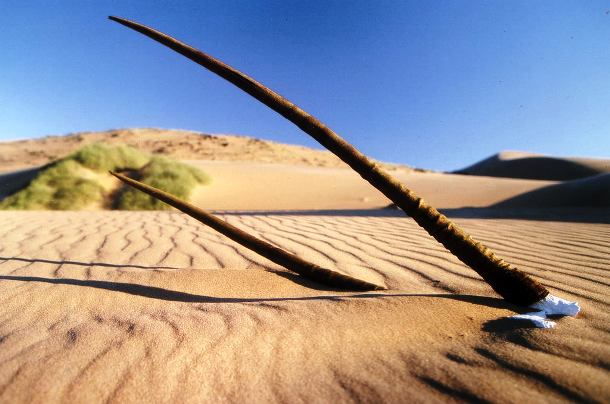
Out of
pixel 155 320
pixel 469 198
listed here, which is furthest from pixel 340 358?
pixel 469 198

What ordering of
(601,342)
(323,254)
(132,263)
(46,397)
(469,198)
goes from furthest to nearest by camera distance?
(469,198) < (323,254) < (132,263) < (601,342) < (46,397)

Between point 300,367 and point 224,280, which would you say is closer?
point 300,367

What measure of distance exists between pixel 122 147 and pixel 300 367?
34.6 ft

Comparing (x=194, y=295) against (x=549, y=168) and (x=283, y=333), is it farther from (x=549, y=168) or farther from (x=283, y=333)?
(x=549, y=168)

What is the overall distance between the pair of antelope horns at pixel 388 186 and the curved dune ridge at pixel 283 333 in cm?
11

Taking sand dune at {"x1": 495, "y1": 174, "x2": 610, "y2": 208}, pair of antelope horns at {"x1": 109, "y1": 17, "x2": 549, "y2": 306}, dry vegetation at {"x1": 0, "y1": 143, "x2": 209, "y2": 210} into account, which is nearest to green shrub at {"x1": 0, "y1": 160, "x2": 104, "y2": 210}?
dry vegetation at {"x1": 0, "y1": 143, "x2": 209, "y2": 210}

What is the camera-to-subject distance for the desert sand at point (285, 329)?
99 cm

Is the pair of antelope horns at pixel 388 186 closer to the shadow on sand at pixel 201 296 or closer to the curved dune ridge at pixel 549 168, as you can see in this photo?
the shadow on sand at pixel 201 296

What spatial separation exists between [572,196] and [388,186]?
280 inches

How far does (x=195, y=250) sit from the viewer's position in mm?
2617

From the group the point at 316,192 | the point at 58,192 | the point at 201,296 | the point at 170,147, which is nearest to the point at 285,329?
the point at 201,296

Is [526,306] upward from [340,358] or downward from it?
upward

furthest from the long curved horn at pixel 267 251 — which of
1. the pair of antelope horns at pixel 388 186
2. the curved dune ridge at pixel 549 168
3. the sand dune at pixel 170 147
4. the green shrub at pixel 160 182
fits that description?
the curved dune ridge at pixel 549 168

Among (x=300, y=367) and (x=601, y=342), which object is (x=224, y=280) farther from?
(x=601, y=342)
